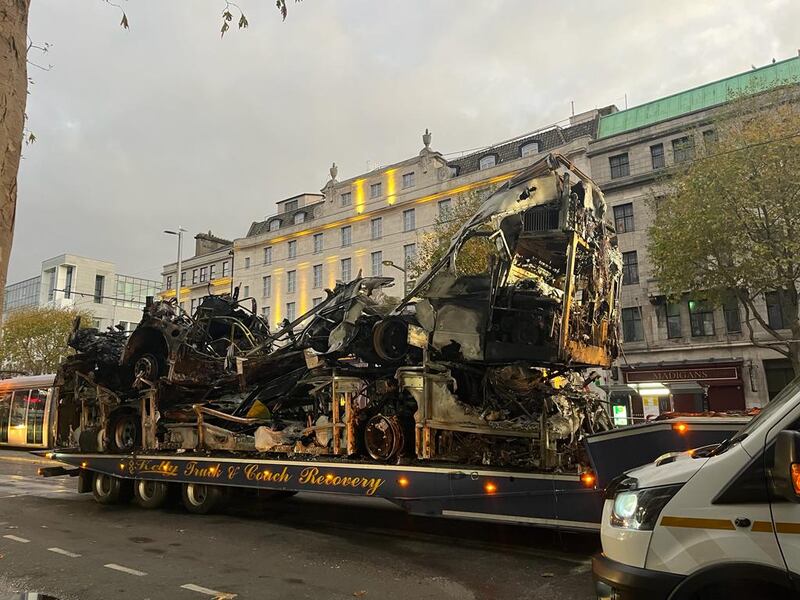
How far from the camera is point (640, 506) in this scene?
335 centimetres

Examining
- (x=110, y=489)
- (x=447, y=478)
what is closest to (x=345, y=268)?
(x=110, y=489)

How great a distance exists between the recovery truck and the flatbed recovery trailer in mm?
17

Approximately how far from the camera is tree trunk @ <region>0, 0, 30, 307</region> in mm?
3205

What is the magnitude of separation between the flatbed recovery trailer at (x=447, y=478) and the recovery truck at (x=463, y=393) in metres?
0.02

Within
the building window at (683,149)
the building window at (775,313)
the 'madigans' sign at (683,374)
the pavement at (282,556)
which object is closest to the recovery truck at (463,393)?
the pavement at (282,556)

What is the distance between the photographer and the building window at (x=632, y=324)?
98.2 feet

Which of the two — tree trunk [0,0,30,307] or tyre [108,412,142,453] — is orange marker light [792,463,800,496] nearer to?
tree trunk [0,0,30,307]

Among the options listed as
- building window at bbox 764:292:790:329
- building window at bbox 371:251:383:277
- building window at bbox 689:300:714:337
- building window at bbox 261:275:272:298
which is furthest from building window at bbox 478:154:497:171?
building window at bbox 261:275:272:298

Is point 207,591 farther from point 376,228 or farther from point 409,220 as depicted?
point 376,228

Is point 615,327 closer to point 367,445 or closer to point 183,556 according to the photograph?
point 367,445

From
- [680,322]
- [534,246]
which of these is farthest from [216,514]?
[680,322]

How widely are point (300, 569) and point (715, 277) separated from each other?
1816cm

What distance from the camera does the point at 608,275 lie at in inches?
325

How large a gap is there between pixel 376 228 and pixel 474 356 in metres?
34.8
